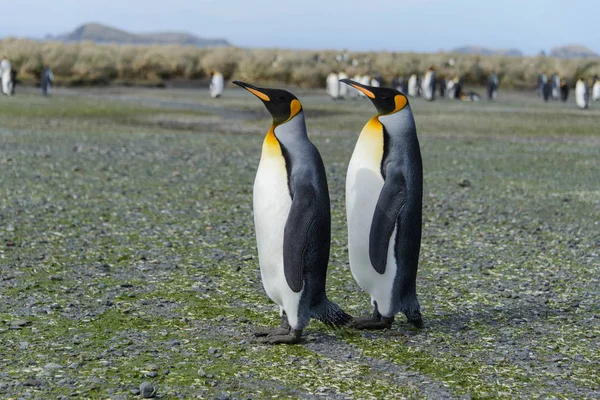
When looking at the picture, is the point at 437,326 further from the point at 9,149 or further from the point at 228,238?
the point at 9,149

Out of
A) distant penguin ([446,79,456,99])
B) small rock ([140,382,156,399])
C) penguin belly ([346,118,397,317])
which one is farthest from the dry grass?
small rock ([140,382,156,399])

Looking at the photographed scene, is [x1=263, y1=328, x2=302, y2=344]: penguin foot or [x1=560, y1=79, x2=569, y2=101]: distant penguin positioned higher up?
[x1=560, y1=79, x2=569, y2=101]: distant penguin

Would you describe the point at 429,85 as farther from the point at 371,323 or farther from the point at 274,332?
the point at 274,332

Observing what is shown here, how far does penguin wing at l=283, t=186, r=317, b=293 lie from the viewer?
411cm

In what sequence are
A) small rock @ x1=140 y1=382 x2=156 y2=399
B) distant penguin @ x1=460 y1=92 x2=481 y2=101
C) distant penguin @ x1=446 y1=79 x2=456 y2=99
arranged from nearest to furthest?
small rock @ x1=140 y1=382 x2=156 y2=399
distant penguin @ x1=460 y1=92 x2=481 y2=101
distant penguin @ x1=446 y1=79 x2=456 y2=99

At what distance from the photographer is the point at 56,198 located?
8648mm

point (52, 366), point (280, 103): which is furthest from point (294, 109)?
point (52, 366)

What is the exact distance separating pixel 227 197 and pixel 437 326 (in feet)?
15.8

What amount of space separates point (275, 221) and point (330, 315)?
59 cm

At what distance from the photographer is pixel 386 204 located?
4281mm

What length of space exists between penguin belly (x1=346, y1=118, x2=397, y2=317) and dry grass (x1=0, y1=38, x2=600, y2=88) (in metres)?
29.7

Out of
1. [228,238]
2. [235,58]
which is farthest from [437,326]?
[235,58]

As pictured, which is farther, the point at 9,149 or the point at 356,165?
the point at 9,149

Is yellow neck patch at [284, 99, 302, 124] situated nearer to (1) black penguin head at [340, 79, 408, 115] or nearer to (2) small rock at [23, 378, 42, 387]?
(1) black penguin head at [340, 79, 408, 115]
